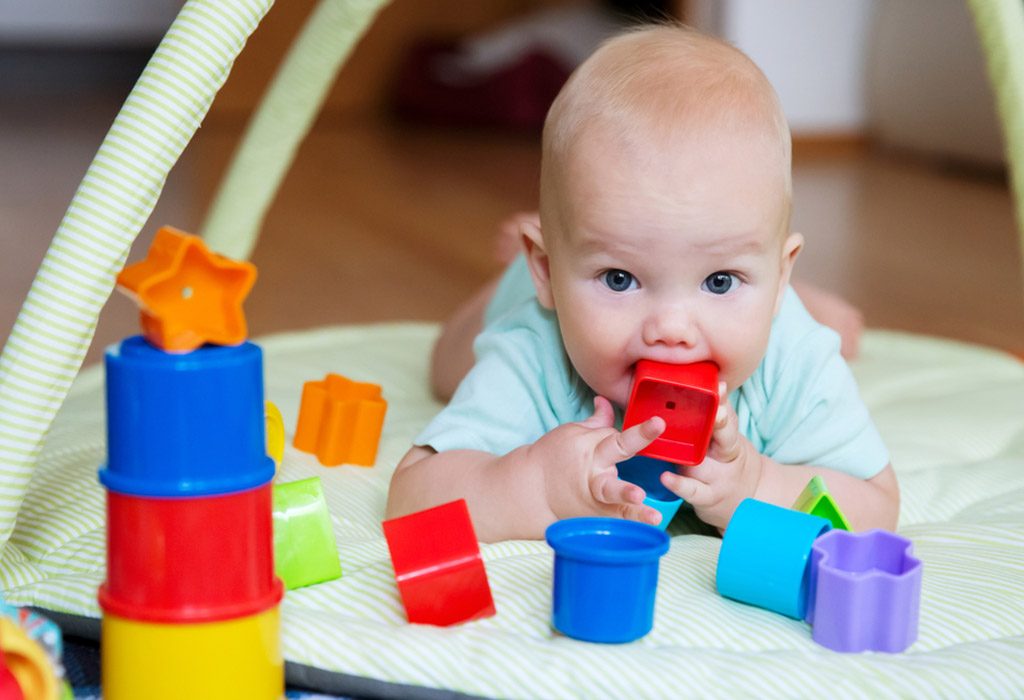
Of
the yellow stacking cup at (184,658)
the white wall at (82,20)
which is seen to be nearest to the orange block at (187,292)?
the yellow stacking cup at (184,658)

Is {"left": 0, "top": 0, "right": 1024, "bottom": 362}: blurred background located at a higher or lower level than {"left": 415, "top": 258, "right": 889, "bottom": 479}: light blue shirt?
higher

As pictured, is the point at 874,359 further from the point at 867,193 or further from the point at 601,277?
the point at 867,193

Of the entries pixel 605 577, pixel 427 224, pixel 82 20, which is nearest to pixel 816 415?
pixel 605 577

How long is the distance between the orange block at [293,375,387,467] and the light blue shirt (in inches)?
4.2

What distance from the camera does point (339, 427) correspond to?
976 millimetres

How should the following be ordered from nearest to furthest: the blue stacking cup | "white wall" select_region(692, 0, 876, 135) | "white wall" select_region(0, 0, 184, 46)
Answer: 1. the blue stacking cup
2. "white wall" select_region(692, 0, 876, 135)
3. "white wall" select_region(0, 0, 184, 46)

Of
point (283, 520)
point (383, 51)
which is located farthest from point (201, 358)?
point (383, 51)

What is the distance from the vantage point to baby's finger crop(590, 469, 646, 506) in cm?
72

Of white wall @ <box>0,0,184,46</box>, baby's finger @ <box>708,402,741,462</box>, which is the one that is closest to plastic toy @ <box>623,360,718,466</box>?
baby's finger @ <box>708,402,741,462</box>

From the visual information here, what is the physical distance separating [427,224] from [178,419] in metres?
2.03

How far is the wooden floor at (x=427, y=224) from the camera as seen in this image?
1.90 m

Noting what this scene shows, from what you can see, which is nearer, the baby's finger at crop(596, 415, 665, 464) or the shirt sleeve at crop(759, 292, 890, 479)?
the baby's finger at crop(596, 415, 665, 464)

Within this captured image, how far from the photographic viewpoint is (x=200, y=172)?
2.89m

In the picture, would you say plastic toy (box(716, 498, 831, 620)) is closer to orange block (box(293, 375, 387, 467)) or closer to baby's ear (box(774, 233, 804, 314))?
baby's ear (box(774, 233, 804, 314))
